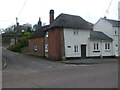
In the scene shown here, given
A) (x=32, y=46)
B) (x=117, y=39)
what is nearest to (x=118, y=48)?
(x=117, y=39)

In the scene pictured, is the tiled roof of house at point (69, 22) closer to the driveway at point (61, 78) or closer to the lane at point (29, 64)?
the lane at point (29, 64)

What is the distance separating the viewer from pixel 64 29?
22.0 meters

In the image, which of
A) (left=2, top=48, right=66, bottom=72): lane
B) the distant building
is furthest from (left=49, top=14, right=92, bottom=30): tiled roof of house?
(left=2, top=48, right=66, bottom=72): lane

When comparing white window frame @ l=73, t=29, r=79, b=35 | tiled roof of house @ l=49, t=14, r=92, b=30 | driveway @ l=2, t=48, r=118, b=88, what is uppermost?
tiled roof of house @ l=49, t=14, r=92, b=30

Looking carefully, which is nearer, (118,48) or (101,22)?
(118,48)

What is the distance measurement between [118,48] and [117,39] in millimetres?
1868

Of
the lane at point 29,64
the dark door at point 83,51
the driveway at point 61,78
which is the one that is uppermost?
the dark door at point 83,51

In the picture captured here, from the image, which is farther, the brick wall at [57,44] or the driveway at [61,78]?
the brick wall at [57,44]

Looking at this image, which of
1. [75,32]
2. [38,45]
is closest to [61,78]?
[75,32]

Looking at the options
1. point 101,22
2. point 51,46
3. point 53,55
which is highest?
point 101,22

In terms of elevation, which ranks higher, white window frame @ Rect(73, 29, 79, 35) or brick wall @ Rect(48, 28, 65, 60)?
white window frame @ Rect(73, 29, 79, 35)

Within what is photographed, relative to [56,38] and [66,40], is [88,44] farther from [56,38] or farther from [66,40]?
[56,38]

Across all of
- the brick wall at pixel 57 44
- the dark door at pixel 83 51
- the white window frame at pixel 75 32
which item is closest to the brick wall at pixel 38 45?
the brick wall at pixel 57 44

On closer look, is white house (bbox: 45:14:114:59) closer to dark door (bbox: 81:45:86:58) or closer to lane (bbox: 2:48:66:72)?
dark door (bbox: 81:45:86:58)
